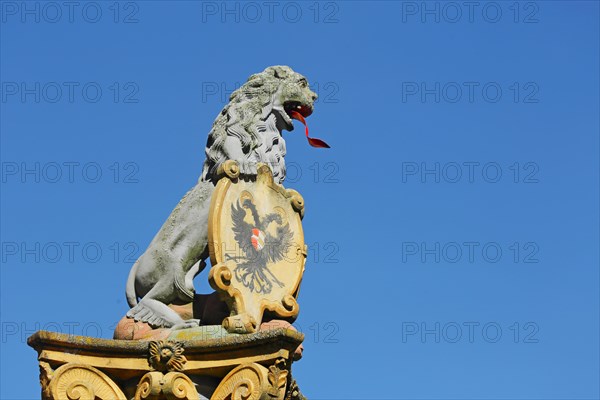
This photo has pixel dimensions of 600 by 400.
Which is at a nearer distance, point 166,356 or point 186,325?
point 166,356

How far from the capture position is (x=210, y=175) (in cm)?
1330

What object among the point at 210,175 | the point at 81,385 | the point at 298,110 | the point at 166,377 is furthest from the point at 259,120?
the point at 81,385

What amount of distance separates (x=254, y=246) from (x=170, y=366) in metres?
1.76

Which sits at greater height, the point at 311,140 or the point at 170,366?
the point at 311,140

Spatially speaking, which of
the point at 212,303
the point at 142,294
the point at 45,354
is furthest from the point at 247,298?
the point at 45,354

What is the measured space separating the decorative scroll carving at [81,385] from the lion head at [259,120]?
8.33ft

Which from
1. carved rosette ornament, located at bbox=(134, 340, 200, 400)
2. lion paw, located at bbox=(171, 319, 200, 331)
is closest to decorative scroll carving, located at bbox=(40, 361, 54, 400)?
carved rosette ornament, located at bbox=(134, 340, 200, 400)

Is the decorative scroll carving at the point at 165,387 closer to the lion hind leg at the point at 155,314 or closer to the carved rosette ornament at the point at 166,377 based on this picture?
the carved rosette ornament at the point at 166,377

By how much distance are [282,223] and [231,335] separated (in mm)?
1930

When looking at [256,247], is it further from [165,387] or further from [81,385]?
[81,385]

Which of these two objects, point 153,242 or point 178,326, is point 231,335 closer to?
point 178,326

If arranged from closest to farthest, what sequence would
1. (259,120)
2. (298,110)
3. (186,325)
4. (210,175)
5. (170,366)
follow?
(170,366) < (186,325) < (210,175) < (259,120) < (298,110)

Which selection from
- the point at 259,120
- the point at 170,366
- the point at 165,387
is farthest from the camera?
the point at 259,120

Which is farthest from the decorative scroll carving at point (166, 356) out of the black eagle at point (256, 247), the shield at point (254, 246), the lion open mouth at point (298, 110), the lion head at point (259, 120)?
the lion open mouth at point (298, 110)
